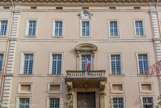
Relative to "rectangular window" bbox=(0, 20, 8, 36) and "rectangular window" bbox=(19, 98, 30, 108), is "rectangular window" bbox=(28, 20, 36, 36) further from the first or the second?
"rectangular window" bbox=(19, 98, 30, 108)

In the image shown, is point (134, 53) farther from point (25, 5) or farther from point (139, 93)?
point (25, 5)

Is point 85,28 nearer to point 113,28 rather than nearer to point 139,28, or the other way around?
point 113,28

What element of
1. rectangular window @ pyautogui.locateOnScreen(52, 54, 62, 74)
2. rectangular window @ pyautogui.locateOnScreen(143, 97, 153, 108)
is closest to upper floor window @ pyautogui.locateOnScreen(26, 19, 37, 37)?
rectangular window @ pyautogui.locateOnScreen(52, 54, 62, 74)

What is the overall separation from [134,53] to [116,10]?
5.25 meters

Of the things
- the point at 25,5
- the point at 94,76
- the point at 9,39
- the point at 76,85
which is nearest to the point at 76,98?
the point at 76,85

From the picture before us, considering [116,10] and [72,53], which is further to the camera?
[116,10]

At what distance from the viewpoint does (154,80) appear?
22.6 m

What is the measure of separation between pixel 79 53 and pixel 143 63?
20.8 feet

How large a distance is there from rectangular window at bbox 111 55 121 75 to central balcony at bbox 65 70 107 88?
1.80 metres

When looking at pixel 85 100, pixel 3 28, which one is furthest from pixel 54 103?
pixel 3 28

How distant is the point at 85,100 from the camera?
883 inches

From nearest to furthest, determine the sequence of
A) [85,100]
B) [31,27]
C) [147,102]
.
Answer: [147,102]
[85,100]
[31,27]

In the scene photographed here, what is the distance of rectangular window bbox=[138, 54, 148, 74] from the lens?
23183 mm

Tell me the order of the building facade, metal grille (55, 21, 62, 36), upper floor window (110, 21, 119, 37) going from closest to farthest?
1. the building facade
2. upper floor window (110, 21, 119, 37)
3. metal grille (55, 21, 62, 36)
